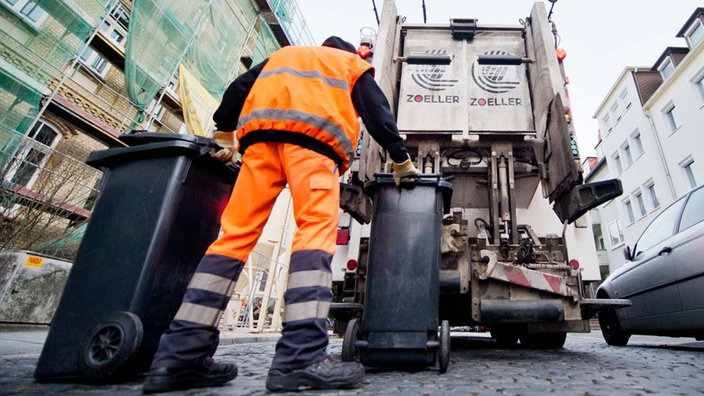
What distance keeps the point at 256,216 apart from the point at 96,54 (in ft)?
49.3

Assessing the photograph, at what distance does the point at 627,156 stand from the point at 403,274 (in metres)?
20.8

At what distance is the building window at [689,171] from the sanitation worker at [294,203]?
16.9 m

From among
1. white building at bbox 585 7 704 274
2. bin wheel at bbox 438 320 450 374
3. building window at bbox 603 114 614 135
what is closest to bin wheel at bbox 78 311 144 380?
bin wheel at bbox 438 320 450 374

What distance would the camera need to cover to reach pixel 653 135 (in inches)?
620

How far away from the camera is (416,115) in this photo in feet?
12.4

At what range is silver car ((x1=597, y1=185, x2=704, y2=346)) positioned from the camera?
3127 millimetres

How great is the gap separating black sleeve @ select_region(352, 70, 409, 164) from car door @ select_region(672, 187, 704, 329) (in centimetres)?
295

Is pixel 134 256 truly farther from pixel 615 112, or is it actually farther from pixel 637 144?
pixel 615 112

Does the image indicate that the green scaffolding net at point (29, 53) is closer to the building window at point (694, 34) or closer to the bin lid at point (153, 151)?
the bin lid at point (153, 151)

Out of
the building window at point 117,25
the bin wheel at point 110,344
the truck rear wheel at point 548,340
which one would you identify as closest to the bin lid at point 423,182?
the bin wheel at point 110,344

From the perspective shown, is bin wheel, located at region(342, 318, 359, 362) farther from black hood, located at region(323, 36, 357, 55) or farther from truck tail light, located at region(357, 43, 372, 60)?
truck tail light, located at region(357, 43, 372, 60)

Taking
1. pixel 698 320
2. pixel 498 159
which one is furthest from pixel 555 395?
pixel 698 320

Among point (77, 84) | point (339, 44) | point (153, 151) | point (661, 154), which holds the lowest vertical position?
point (153, 151)

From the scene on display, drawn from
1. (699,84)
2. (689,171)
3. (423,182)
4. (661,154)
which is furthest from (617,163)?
(423,182)
